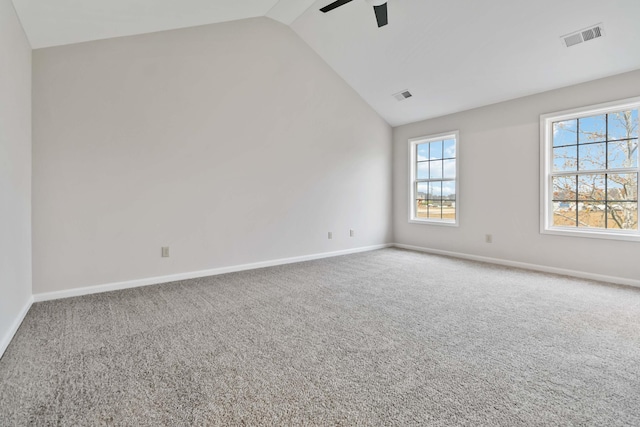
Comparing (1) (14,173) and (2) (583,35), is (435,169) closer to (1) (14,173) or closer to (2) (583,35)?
(2) (583,35)

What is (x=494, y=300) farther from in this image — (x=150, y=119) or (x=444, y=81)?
(x=150, y=119)

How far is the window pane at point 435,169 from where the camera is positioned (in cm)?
566

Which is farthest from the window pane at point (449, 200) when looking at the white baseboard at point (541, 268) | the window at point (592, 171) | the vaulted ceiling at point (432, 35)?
the window at point (592, 171)

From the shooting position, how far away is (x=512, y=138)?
459cm

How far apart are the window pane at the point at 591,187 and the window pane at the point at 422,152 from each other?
2305mm

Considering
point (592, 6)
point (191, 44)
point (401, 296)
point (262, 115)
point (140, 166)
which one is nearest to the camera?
point (592, 6)

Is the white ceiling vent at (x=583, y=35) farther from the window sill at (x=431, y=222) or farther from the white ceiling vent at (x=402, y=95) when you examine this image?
the window sill at (x=431, y=222)

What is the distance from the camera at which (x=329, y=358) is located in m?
1.99

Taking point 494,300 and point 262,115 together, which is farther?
point 262,115

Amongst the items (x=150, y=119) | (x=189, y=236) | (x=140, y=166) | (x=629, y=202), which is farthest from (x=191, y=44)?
(x=629, y=202)

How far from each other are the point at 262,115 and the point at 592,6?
3689mm

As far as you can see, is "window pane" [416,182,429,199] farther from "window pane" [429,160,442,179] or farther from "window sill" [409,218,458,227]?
"window sill" [409,218,458,227]

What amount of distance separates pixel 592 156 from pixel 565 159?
0.27m

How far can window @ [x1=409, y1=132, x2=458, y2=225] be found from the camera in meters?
5.46
